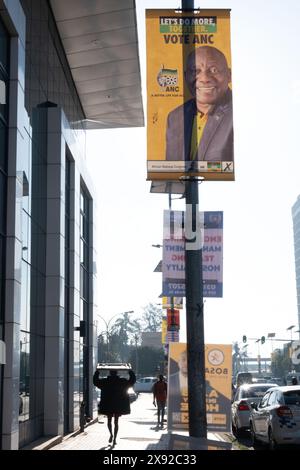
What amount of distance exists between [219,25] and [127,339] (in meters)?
146

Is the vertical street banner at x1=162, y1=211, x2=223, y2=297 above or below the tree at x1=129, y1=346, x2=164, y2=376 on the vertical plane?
above

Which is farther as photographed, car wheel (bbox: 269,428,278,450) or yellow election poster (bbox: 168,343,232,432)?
yellow election poster (bbox: 168,343,232,432)

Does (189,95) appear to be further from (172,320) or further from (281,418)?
(172,320)

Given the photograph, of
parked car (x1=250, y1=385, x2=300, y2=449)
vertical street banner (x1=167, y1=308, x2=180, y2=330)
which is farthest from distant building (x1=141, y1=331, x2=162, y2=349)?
parked car (x1=250, y1=385, x2=300, y2=449)

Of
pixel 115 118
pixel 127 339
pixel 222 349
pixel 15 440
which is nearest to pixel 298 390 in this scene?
pixel 222 349

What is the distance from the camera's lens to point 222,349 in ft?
51.3

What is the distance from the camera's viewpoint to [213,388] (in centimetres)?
1546

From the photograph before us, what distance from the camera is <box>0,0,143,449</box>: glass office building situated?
1307cm

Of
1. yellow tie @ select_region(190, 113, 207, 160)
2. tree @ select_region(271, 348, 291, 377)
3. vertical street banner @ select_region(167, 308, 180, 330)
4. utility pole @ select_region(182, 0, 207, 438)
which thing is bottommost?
tree @ select_region(271, 348, 291, 377)

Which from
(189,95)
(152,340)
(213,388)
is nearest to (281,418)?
(213,388)

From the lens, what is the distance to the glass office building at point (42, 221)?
13070mm

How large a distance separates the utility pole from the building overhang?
11.4 meters

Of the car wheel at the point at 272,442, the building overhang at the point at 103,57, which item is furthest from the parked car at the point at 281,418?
the building overhang at the point at 103,57

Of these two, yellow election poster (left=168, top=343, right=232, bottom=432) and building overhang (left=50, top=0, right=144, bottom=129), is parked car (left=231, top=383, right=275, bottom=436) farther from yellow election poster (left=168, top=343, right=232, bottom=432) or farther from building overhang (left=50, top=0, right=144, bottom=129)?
building overhang (left=50, top=0, right=144, bottom=129)
